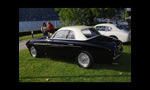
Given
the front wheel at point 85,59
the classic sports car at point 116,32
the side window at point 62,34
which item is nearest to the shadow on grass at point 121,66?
the front wheel at point 85,59

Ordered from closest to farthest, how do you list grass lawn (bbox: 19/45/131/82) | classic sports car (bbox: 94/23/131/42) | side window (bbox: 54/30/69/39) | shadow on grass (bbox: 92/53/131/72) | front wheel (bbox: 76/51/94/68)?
grass lawn (bbox: 19/45/131/82), front wheel (bbox: 76/51/94/68), shadow on grass (bbox: 92/53/131/72), side window (bbox: 54/30/69/39), classic sports car (bbox: 94/23/131/42)

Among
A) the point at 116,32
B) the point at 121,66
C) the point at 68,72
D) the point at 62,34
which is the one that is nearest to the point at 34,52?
the point at 62,34

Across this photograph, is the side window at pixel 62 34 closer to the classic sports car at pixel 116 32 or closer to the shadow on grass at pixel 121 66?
the shadow on grass at pixel 121 66

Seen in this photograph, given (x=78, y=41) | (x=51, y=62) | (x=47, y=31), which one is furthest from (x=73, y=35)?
(x=47, y=31)

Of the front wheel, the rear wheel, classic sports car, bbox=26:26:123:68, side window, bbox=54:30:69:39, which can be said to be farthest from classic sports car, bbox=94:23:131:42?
the rear wheel

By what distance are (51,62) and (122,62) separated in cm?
299

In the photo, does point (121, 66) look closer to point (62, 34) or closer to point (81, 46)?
point (81, 46)

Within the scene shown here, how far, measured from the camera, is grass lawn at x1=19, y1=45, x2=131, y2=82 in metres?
4.62

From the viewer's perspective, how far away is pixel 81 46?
521 centimetres

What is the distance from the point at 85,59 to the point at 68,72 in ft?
2.50

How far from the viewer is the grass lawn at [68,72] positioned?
4.62 meters

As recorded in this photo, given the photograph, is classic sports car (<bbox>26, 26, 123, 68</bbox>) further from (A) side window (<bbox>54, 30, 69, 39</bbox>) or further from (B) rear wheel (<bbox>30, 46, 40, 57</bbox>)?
(B) rear wheel (<bbox>30, 46, 40, 57</bbox>)
